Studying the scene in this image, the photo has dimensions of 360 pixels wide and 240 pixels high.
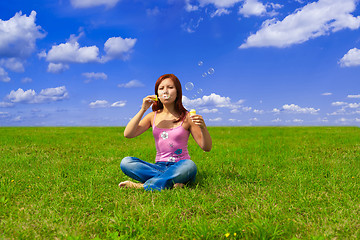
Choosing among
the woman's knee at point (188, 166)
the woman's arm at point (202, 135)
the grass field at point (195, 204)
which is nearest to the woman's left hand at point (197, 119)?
the woman's arm at point (202, 135)

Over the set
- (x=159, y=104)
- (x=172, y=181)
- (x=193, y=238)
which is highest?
(x=159, y=104)

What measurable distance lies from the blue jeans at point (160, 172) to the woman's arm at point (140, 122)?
49 centimetres

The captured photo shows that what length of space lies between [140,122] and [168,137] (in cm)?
70

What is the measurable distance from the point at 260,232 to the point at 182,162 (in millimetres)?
1922

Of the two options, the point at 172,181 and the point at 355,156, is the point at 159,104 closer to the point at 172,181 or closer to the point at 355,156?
Answer: the point at 172,181

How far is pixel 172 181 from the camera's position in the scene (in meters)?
4.75

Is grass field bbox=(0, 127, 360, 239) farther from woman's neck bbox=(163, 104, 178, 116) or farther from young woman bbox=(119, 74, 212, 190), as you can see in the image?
woman's neck bbox=(163, 104, 178, 116)

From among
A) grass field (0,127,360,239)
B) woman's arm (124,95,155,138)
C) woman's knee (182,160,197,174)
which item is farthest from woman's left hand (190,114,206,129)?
grass field (0,127,360,239)

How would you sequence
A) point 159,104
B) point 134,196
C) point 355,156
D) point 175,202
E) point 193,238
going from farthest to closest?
point 355,156 → point 159,104 → point 134,196 → point 175,202 → point 193,238

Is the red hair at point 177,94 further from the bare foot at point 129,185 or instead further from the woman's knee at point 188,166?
the bare foot at point 129,185

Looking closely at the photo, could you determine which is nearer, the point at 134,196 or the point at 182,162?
the point at 134,196

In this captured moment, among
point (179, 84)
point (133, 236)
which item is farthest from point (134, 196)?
point (179, 84)

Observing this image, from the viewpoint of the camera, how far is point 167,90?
4.91m

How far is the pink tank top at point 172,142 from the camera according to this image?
196 inches
